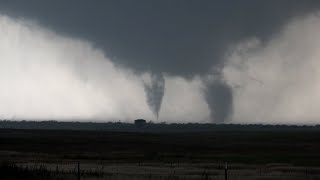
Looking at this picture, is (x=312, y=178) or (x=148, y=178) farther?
(x=312, y=178)

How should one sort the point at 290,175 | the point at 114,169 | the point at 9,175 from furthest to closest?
the point at 114,169 < the point at 290,175 < the point at 9,175

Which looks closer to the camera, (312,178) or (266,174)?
(312,178)

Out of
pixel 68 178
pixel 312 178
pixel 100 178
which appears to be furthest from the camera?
pixel 312 178

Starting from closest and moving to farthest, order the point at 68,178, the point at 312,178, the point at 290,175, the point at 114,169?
the point at 68,178 < the point at 312,178 < the point at 290,175 < the point at 114,169

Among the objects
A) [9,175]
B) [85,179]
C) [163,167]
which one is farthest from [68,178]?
[163,167]

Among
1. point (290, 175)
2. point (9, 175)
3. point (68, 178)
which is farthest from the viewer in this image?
point (290, 175)

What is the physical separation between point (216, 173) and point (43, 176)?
18614mm

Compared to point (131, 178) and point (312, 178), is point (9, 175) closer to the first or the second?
point (131, 178)

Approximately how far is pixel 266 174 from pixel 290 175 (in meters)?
1.98

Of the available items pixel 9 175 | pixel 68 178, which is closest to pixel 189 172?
pixel 68 178

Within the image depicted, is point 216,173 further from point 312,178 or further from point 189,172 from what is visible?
point 312,178

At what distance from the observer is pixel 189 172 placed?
47281mm

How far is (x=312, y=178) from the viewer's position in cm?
4256

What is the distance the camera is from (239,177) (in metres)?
43.3
